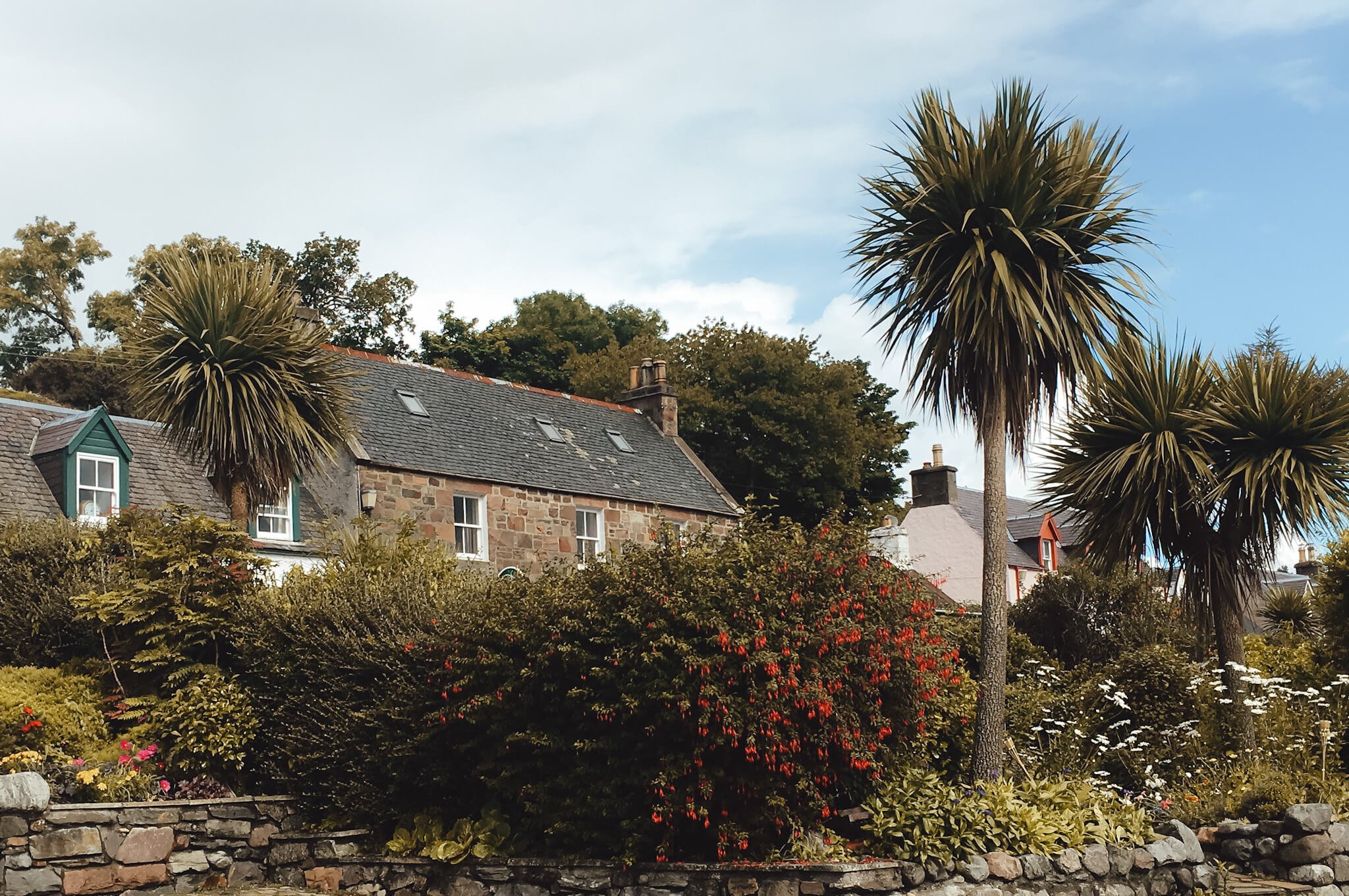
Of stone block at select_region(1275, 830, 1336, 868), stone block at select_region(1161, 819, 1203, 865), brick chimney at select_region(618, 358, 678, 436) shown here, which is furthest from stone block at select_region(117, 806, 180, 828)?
brick chimney at select_region(618, 358, 678, 436)

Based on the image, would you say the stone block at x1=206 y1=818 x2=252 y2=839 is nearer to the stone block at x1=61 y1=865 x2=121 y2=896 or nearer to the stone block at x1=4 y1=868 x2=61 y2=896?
the stone block at x1=61 y1=865 x2=121 y2=896

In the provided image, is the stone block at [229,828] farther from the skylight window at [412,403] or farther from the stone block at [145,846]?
the skylight window at [412,403]

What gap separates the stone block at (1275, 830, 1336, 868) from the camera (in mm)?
10648

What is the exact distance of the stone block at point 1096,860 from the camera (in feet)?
32.2

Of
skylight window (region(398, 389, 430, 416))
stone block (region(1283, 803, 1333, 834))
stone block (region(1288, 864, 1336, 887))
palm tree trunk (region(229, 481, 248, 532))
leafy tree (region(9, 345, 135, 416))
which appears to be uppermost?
leafy tree (region(9, 345, 135, 416))

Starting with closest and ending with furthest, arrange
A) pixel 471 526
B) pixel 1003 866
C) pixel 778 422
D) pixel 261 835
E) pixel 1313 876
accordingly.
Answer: pixel 1003 866
pixel 1313 876
pixel 261 835
pixel 471 526
pixel 778 422

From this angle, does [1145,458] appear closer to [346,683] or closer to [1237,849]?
[1237,849]

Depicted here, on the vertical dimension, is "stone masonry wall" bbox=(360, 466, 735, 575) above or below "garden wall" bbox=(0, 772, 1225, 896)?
above

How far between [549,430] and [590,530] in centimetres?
282

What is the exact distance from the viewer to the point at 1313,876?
1055 centimetres

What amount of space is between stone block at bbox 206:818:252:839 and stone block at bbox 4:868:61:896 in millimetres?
1394

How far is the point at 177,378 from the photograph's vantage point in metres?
15.3

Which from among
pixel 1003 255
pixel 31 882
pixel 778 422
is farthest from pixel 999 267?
pixel 778 422

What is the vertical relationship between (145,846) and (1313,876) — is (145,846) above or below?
above
